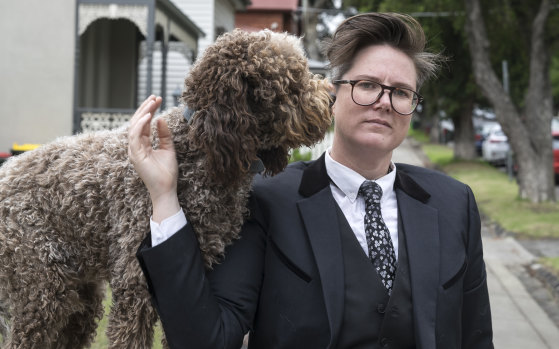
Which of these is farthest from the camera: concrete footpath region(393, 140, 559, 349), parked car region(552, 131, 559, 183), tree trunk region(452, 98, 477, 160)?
tree trunk region(452, 98, 477, 160)

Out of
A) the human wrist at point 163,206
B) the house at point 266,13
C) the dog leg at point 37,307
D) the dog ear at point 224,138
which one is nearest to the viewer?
the dog ear at point 224,138

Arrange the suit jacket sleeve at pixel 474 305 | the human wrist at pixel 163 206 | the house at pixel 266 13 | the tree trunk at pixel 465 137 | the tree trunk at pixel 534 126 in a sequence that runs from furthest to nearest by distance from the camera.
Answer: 1. the house at pixel 266 13
2. the tree trunk at pixel 465 137
3. the tree trunk at pixel 534 126
4. the suit jacket sleeve at pixel 474 305
5. the human wrist at pixel 163 206

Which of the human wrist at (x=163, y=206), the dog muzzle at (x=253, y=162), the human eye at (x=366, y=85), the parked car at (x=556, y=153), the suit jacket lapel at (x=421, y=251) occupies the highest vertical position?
the human eye at (x=366, y=85)

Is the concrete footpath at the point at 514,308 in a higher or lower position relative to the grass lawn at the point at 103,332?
lower

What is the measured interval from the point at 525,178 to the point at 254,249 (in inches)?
516

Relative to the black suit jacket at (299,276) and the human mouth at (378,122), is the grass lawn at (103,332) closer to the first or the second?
the black suit jacket at (299,276)

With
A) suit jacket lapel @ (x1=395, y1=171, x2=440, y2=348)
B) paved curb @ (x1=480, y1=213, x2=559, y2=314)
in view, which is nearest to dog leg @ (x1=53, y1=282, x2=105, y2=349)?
suit jacket lapel @ (x1=395, y1=171, x2=440, y2=348)

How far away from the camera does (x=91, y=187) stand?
259cm

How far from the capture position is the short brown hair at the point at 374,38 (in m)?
2.75

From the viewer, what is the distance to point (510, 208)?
46.9 feet

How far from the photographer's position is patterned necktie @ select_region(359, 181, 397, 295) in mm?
2658

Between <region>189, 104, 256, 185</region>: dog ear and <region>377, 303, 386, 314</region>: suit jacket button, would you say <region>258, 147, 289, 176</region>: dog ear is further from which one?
<region>377, 303, 386, 314</region>: suit jacket button

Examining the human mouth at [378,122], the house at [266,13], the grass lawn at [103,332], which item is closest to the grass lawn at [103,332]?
the grass lawn at [103,332]

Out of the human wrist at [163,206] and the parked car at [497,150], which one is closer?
the human wrist at [163,206]
